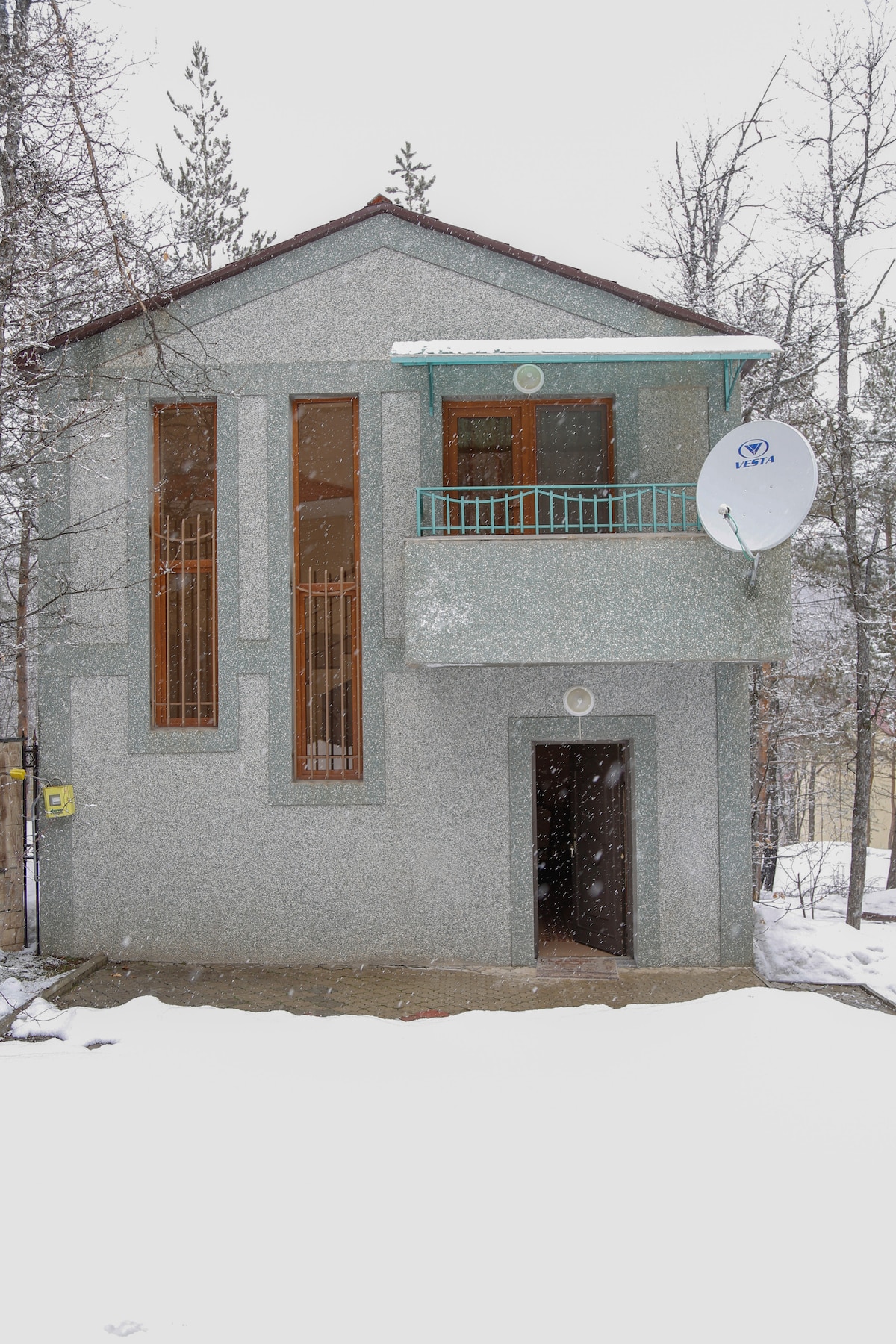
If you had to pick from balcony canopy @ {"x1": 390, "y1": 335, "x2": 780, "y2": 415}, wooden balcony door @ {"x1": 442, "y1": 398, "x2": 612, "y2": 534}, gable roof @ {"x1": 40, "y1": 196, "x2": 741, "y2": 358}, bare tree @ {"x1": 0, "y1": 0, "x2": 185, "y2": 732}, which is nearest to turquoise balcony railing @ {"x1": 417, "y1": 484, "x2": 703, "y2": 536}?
wooden balcony door @ {"x1": 442, "y1": 398, "x2": 612, "y2": 534}

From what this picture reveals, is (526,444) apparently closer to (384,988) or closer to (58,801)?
(384,988)

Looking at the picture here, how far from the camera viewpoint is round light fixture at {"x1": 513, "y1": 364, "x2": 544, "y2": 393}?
7.18 m

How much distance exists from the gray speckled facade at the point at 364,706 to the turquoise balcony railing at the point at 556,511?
228mm

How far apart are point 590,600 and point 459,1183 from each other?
3.90 meters

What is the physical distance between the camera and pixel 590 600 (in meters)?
6.44

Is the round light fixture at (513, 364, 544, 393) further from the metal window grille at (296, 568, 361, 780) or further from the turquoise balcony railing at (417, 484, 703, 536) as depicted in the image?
the metal window grille at (296, 568, 361, 780)

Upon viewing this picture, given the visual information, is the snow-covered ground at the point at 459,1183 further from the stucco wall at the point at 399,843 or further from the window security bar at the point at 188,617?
the window security bar at the point at 188,617

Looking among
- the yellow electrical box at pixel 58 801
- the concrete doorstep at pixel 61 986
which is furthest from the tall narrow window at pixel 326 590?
the concrete doorstep at pixel 61 986

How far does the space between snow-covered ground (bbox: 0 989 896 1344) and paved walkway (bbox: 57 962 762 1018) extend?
747 millimetres

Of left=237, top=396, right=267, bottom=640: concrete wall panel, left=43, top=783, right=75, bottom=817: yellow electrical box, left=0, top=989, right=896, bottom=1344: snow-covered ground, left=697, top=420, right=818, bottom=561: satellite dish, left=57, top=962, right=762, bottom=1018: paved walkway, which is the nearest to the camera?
left=0, top=989, right=896, bottom=1344: snow-covered ground

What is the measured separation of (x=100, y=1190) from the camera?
12.0 feet

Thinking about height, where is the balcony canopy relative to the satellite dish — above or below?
above

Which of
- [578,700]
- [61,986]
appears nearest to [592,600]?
[578,700]

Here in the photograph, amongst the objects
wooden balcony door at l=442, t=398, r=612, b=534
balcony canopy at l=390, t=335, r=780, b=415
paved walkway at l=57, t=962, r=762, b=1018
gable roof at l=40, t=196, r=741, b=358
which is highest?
gable roof at l=40, t=196, r=741, b=358
